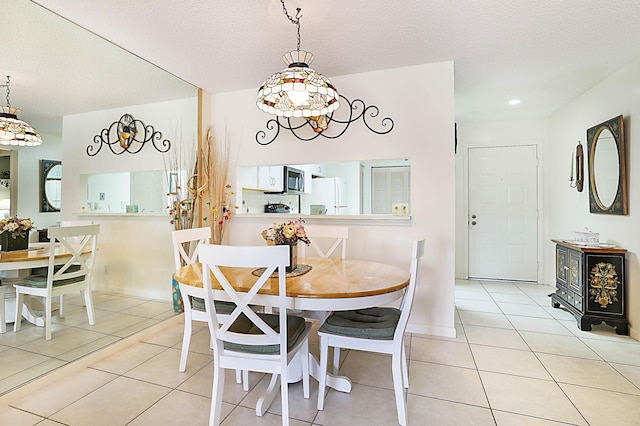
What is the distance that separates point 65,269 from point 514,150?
18.0ft

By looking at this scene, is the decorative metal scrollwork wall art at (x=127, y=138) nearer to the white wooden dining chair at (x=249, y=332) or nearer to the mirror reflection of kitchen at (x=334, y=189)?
the mirror reflection of kitchen at (x=334, y=189)

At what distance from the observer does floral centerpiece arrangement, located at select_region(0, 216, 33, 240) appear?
78.4 inches

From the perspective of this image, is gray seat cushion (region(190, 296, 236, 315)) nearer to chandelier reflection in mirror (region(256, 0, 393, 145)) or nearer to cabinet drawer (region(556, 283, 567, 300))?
chandelier reflection in mirror (region(256, 0, 393, 145))

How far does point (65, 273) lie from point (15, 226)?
1.78 feet

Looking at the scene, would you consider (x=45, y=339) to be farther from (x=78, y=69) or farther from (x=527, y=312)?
(x=527, y=312)

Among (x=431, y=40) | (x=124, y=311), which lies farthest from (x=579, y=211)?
(x=124, y=311)

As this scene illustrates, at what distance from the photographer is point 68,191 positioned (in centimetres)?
246

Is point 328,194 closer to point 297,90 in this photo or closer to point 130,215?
point 130,215

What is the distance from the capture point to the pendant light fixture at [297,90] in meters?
1.87

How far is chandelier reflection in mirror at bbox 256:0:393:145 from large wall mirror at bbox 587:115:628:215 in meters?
2.07

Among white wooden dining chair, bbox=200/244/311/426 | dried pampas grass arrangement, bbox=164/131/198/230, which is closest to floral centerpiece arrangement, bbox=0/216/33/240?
dried pampas grass arrangement, bbox=164/131/198/230

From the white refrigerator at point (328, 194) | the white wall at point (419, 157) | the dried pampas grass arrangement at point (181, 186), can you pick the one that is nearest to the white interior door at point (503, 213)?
the white refrigerator at point (328, 194)

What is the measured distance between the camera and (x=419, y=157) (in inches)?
115

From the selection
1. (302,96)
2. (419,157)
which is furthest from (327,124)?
(302,96)
